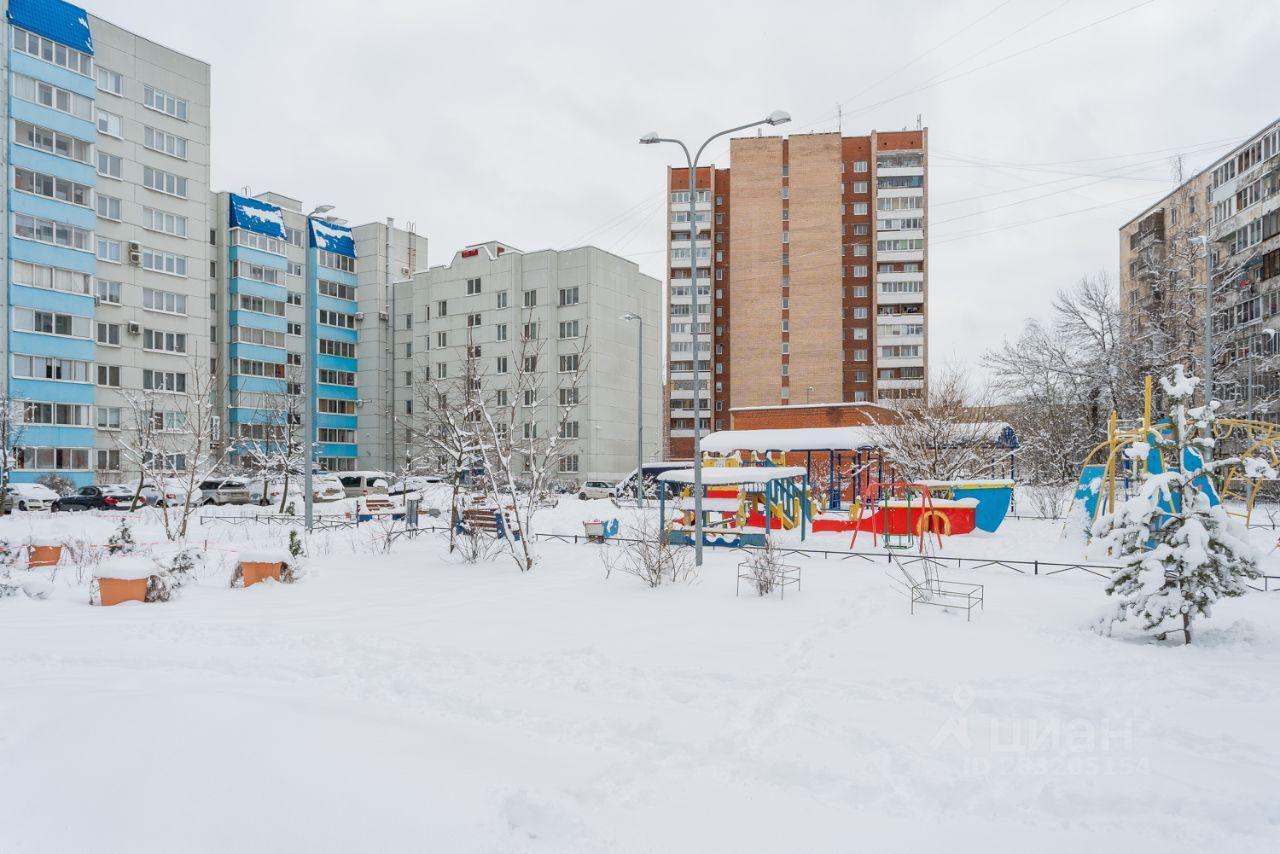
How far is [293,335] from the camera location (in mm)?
58625

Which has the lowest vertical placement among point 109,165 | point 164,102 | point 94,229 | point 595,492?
point 595,492

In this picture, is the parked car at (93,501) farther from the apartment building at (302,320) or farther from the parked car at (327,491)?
the apartment building at (302,320)

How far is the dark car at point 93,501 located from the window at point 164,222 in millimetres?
19958

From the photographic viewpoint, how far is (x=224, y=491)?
122 ft

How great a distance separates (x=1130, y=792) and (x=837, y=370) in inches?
2445

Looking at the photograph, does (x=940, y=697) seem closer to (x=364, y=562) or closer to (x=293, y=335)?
(x=364, y=562)

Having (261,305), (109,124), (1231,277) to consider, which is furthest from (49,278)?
(1231,277)

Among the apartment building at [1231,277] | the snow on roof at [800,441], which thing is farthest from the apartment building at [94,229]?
the apartment building at [1231,277]

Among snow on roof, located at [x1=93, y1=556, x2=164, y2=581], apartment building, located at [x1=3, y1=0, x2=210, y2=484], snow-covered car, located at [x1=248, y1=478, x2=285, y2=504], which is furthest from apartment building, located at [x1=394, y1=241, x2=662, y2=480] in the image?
snow on roof, located at [x1=93, y1=556, x2=164, y2=581]

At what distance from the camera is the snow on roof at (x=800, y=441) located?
2923cm

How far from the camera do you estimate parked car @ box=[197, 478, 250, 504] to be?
36.6 metres

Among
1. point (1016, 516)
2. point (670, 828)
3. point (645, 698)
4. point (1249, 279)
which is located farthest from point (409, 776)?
point (1249, 279)

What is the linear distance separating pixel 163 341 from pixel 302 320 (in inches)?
524

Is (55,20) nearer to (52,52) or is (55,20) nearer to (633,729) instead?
(52,52)
